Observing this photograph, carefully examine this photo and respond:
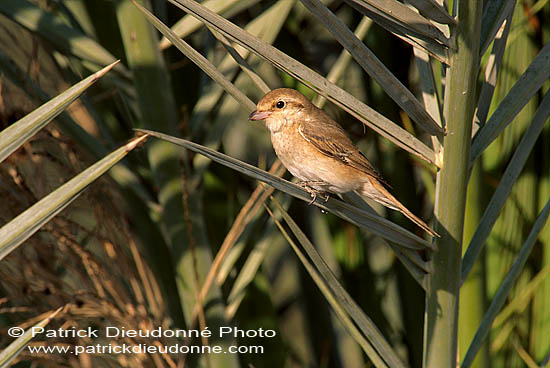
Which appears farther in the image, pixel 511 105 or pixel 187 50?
pixel 511 105

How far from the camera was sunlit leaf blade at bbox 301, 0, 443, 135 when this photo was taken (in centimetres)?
82

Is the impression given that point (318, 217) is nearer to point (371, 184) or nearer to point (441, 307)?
point (371, 184)

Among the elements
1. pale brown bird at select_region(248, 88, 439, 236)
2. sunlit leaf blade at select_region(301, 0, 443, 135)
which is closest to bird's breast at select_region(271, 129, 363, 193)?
pale brown bird at select_region(248, 88, 439, 236)

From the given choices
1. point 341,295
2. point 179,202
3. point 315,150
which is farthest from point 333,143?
point 341,295

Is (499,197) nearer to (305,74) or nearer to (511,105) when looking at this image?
(511,105)

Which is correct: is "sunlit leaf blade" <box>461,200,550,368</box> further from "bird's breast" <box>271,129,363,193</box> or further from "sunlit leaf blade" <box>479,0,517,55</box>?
"bird's breast" <box>271,129,363,193</box>

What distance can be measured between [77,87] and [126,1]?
2.18 ft

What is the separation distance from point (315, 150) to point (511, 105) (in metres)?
0.67

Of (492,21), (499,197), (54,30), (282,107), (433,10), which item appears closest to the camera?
(433,10)

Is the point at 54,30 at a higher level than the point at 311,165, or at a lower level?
higher

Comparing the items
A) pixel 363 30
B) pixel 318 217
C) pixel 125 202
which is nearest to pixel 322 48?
pixel 318 217

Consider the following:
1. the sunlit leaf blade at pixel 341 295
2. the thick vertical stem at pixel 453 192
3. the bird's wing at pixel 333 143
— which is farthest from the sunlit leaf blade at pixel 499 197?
the bird's wing at pixel 333 143

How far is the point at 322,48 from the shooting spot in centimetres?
236

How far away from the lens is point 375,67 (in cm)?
85
